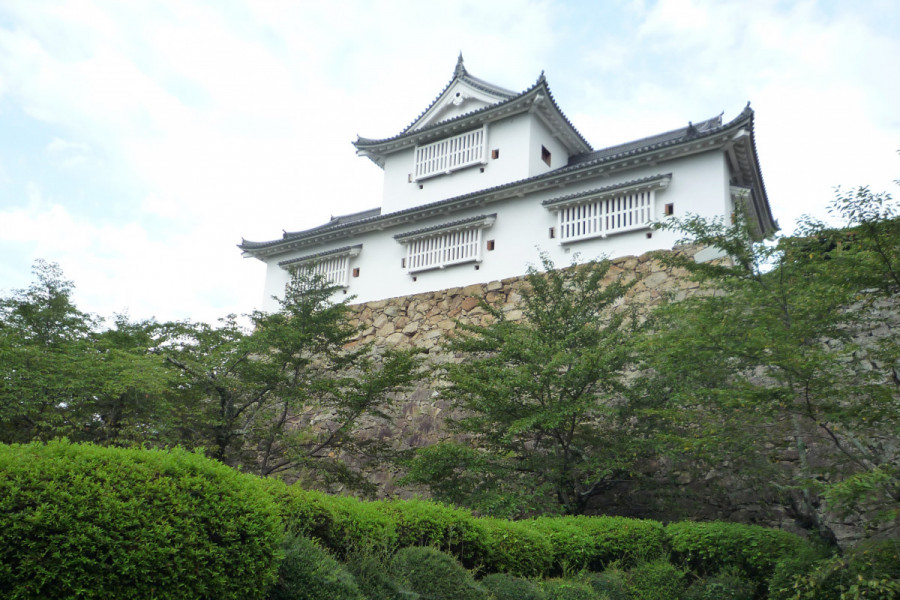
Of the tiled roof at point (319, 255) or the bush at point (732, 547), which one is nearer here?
the bush at point (732, 547)

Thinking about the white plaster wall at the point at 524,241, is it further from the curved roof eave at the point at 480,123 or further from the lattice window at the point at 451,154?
the curved roof eave at the point at 480,123

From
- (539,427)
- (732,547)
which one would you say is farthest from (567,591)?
(539,427)

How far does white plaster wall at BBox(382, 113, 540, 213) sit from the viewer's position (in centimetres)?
1844

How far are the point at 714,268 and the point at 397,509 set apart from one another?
18.3 ft

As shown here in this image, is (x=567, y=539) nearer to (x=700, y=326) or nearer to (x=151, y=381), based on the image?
(x=700, y=326)

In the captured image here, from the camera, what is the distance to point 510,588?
6.42m

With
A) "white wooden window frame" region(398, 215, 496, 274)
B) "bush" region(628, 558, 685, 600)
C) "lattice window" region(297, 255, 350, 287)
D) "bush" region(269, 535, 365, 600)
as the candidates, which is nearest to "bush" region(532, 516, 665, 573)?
"bush" region(628, 558, 685, 600)

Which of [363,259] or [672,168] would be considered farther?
[363,259]

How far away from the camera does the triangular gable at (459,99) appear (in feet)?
66.9

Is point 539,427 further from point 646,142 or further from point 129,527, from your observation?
point 646,142

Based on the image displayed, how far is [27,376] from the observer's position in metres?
11.4

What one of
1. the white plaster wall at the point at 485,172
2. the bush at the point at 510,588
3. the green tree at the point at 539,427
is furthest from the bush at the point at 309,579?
the white plaster wall at the point at 485,172

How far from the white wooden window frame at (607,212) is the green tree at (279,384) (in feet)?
19.1

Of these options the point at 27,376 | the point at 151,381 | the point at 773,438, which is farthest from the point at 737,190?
the point at 27,376
